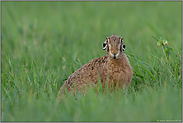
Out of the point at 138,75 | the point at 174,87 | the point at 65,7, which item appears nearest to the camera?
the point at 174,87

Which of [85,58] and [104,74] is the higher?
[85,58]

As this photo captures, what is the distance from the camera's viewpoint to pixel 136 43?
888 centimetres

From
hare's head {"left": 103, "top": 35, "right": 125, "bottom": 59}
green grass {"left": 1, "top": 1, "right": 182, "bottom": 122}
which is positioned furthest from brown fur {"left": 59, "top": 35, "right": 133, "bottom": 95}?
hare's head {"left": 103, "top": 35, "right": 125, "bottom": 59}

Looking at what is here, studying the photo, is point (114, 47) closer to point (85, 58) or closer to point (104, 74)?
point (104, 74)

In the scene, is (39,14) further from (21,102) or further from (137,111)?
(137,111)

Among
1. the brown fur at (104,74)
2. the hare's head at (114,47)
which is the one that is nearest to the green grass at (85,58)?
the brown fur at (104,74)

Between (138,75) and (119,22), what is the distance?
20.6 ft

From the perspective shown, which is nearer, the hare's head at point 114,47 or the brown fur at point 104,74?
the hare's head at point 114,47

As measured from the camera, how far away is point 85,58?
699 centimetres

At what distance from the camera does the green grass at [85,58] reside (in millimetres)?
3699

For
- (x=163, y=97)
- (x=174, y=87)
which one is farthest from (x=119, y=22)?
(x=163, y=97)

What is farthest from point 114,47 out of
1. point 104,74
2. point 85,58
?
Answer: point 85,58

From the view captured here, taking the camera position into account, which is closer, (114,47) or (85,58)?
(114,47)

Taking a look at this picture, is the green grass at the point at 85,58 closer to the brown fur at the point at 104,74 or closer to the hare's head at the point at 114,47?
the brown fur at the point at 104,74
